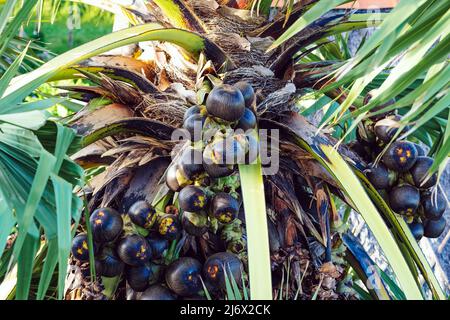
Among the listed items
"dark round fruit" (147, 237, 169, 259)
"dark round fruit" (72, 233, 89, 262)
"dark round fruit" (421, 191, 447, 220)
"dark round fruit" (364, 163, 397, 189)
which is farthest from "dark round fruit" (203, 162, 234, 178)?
"dark round fruit" (421, 191, 447, 220)

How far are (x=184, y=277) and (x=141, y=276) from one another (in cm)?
11

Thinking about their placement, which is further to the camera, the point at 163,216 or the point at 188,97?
the point at 188,97

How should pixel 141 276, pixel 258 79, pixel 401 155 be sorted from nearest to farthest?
pixel 141 276 < pixel 401 155 < pixel 258 79

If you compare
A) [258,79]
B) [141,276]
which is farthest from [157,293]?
[258,79]

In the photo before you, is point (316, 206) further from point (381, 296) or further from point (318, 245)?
point (381, 296)

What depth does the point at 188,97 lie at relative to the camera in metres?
2.12

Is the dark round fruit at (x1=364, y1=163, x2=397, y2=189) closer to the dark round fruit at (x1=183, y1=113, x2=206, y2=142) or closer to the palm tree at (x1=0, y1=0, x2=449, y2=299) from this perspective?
the palm tree at (x1=0, y1=0, x2=449, y2=299)

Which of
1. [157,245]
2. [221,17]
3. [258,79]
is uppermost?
[221,17]

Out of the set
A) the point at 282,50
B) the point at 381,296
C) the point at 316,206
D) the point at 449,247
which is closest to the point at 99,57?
the point at 282,50

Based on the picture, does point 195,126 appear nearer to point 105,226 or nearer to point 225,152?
point 225,152

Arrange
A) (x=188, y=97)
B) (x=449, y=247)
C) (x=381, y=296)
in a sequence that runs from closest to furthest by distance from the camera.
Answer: (x=188, y=97), (x=381, y=296), (x=449, y=247)

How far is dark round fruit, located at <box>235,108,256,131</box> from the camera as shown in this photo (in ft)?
6.40

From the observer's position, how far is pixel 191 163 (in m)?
1.90
